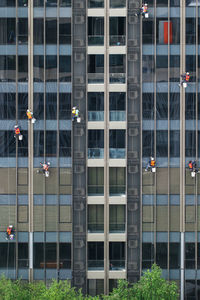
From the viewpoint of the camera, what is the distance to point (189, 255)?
46500mm

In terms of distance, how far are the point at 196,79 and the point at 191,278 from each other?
714 inches

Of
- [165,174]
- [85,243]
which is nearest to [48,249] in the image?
[85,243]

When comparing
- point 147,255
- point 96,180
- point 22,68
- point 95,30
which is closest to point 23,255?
point 96,180

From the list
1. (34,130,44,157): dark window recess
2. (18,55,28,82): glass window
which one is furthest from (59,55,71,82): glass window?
(34,130,44,157): dark window recess

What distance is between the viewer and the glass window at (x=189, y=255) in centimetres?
4647

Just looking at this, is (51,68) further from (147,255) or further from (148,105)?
(147,255)

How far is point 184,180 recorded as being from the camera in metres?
46.1

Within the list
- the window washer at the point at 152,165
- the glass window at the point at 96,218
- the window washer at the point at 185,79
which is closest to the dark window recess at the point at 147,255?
the glass window at the point at 96,218

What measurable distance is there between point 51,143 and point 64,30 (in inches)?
401

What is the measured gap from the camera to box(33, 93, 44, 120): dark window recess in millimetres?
45750

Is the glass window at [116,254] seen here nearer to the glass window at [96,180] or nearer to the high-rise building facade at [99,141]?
the high-rise building facade at [99,141]

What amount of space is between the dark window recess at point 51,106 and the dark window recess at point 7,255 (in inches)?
481

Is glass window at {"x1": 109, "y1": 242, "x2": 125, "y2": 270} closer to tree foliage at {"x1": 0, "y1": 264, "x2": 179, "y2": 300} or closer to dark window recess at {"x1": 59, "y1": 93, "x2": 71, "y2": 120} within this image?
tree foliage at {"x1": 0, "y1": 264, "x2": 179, "y2": 300}

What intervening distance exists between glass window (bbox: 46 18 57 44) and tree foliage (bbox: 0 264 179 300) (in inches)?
835
